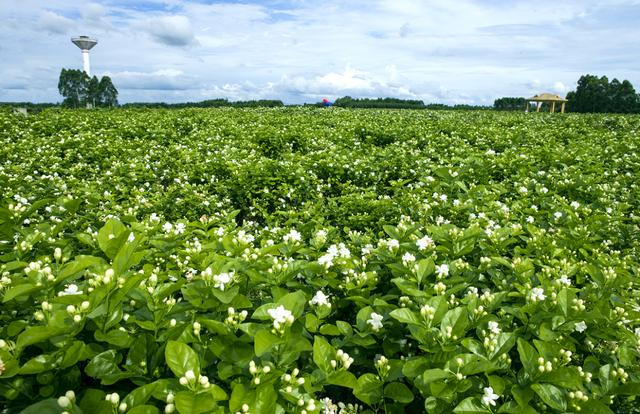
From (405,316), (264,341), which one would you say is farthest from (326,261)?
(264,341)

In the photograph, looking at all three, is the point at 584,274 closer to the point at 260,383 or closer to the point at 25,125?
the point at 260,383

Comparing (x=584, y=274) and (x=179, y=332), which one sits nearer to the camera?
(x=179, y=332)

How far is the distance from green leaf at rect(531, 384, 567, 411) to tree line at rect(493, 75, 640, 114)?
173 ft

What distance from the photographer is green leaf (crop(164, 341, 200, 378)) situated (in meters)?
1.43

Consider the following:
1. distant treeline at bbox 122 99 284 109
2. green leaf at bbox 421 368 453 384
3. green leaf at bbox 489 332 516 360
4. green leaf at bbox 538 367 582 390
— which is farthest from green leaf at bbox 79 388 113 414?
distant treeline at bbox 122 99 284 109

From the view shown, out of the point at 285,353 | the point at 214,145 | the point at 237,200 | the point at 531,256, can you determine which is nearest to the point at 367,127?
the point at 214,145

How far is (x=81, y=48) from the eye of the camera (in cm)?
4566

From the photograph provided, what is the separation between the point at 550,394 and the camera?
5.42 feet

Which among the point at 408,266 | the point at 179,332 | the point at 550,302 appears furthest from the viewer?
the point at 408,266

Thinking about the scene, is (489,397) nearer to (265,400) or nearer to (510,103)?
(265,400)

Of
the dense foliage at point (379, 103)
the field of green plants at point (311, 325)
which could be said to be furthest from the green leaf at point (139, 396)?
the dense foliage at point (379, 103)

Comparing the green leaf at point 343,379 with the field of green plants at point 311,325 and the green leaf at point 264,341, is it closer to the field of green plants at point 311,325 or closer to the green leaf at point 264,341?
the field of green plants at point 311,325

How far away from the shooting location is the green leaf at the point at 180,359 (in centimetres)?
143

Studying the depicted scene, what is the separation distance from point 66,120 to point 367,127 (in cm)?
1112
